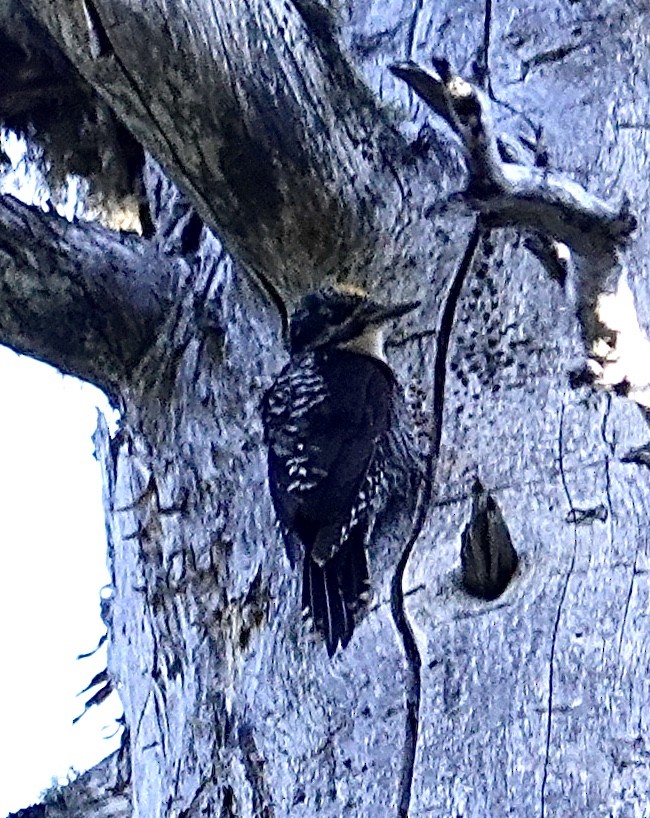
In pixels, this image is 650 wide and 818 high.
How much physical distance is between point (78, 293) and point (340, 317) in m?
0.40

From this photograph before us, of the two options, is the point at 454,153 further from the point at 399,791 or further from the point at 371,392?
the point at 399,791

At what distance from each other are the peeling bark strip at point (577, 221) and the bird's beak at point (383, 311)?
42 centimetres

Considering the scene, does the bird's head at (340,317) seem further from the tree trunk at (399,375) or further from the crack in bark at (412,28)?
the crack in bark at (412,28)

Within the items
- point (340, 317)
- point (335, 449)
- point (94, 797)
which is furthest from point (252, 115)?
point (94, 797)

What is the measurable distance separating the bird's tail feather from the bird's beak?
11.3 inches

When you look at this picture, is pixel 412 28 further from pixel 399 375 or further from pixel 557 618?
pixel 557 618

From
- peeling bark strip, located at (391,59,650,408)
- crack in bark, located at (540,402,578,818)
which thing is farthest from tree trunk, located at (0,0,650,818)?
peeling bark strip, located at (391,59,650,408)

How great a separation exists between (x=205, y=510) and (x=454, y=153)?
59 cm

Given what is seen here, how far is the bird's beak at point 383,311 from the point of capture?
2.10m

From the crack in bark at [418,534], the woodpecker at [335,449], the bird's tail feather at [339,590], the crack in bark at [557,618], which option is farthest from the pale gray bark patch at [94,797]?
the crack in bark at [557,618]

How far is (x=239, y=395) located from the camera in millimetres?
2234

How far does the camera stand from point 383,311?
2.17 metres

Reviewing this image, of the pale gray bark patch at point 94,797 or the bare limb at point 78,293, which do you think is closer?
the bare limb at point 78,293

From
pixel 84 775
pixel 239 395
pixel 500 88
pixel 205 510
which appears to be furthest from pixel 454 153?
pixel 84 775
